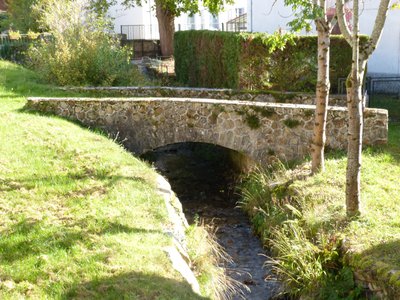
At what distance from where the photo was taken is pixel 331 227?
8.58 m

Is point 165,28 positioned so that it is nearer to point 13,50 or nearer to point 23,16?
point 23,16

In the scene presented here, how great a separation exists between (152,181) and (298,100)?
6.46m

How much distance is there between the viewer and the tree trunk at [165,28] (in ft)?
88.1

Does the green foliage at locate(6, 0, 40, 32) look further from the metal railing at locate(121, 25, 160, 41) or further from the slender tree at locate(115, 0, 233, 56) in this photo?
the metal railing at locate(121, 25, 160, 41)

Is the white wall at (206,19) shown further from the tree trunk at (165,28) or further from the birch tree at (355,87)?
the birch tree at (355,87)

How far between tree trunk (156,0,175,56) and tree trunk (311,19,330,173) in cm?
1725

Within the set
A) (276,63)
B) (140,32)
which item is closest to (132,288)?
(276,63)

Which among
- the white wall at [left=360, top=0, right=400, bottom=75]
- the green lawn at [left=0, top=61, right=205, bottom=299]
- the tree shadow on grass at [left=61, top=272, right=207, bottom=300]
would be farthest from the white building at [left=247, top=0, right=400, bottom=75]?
the tree shadow on grass at [left=61, top=272, right=207, bottom=300]

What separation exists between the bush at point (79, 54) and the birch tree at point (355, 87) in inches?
409

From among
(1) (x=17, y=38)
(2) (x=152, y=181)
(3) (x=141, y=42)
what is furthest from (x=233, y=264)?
(3) (x=141, y=42)

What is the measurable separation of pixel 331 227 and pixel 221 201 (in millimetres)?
4782

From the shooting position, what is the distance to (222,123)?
12.8 meters

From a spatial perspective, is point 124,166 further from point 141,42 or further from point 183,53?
point 141,42

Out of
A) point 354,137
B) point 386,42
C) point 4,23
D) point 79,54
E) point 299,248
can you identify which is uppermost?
point 4,23
